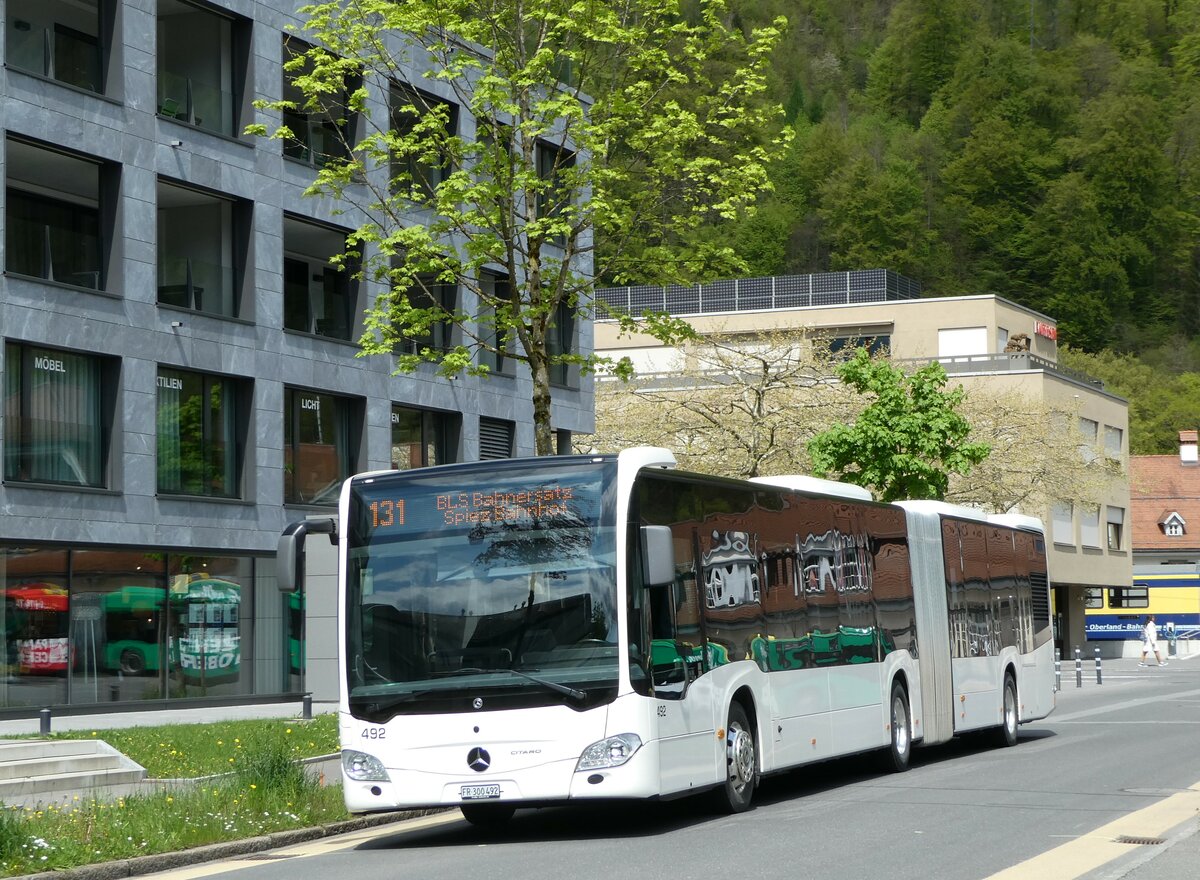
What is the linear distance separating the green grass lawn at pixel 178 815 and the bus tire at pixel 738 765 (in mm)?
3310

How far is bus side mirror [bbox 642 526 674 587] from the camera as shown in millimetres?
12781

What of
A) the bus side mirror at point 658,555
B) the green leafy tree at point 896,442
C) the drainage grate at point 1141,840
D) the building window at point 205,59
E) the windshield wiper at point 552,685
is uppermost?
the building window at point 205,59

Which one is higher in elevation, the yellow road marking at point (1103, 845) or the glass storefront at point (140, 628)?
the glass storefront at point (140, 628)

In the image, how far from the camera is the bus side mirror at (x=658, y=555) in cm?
1278

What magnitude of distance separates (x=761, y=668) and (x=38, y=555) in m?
18.1

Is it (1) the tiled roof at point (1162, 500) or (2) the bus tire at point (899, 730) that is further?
(1) the tiled roof at point (1162, 500)

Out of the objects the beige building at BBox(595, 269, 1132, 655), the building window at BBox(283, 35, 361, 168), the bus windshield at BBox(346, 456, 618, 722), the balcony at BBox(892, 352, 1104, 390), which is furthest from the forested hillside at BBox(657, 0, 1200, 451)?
the bus windshield at BBox(346, 456, 618, 722)

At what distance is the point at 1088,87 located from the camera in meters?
125

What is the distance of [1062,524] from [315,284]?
136 ft

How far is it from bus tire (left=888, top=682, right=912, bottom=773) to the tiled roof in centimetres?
7638

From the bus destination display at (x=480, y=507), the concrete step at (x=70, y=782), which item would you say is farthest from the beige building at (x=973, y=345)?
the bus destination display at (x=480, y=507)

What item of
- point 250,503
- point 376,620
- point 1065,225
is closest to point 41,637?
point 250,503

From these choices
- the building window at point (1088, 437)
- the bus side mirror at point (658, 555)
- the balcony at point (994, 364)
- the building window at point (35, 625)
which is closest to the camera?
the bus side mirror at point (658, 555)

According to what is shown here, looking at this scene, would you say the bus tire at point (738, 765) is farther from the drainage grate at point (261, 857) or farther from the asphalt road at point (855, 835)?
the drainage grate at point (261, 857)
